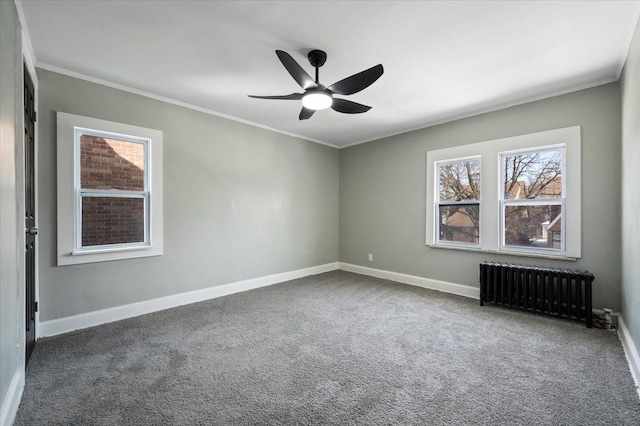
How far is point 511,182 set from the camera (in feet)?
12.3

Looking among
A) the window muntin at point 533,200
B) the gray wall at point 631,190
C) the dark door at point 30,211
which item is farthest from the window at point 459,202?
the dark door at point 30,211

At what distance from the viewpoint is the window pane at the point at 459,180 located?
4.10m

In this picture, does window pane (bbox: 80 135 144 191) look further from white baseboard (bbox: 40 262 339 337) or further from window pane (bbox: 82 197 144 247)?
white baseboard (bbox: 40 262 339 337)

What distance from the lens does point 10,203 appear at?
5.48 ft

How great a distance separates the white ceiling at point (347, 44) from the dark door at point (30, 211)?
0.50 meters

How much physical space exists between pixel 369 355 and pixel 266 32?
8.88ft

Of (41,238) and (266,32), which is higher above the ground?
(266,32)

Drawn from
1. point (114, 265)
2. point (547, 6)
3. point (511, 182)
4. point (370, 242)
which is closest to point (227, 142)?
point (114, 265)

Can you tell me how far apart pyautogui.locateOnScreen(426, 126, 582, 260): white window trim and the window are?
0.10 meters

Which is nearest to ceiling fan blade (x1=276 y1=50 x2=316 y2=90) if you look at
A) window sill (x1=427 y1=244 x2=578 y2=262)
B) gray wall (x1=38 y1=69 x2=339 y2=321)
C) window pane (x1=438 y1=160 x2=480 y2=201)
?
gray wall (x1=38 y1=69 x2=339 y2=321)

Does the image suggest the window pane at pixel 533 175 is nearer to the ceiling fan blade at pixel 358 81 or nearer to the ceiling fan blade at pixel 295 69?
the ceiling fan blade at pixel 358 81

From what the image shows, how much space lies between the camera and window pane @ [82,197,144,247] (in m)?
3.06

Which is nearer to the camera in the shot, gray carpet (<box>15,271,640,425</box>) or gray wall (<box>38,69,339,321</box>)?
gray carpet (<box>15,271,640,425</box>)

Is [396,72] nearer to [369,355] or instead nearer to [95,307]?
[369,355]
